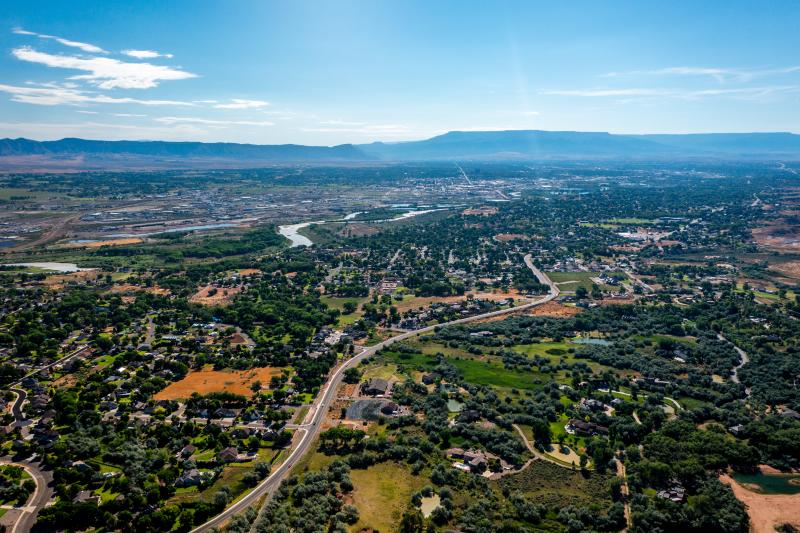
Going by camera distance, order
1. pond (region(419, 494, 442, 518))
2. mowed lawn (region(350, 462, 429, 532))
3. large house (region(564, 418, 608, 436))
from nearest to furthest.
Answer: mowed lawn (region(350, 462, 429, 532)) < pond (region(419, 494, 442, 518)) < large house (region(564, 418, 608, 436))

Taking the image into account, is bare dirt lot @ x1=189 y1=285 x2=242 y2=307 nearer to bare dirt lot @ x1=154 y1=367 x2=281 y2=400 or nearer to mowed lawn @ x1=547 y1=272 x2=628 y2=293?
bare dirt lot @ x1=154 y1=367 x2=281 y2=400

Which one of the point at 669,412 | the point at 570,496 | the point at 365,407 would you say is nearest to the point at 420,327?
the point at 365,407

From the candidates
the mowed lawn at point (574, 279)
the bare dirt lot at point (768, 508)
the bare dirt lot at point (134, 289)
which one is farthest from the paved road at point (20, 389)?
the mowed lawn at point (574, 279)

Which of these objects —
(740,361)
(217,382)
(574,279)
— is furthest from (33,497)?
(574,279)

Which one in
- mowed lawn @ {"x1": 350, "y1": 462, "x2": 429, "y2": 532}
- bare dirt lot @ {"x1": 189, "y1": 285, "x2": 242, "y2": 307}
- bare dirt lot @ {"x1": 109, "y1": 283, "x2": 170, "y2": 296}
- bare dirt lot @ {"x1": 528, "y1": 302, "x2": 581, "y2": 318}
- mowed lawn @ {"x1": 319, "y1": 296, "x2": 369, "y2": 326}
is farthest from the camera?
bare dirt lot @ {"x1": 109, "y1": 283, "x2": 170, "y2": 296}

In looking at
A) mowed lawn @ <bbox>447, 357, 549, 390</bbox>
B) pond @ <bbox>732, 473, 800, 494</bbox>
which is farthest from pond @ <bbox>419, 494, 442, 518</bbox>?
pond @ <bbox>732, 473, 800, 494</bbox>

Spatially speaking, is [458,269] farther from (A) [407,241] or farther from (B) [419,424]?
(B) [419,424]
